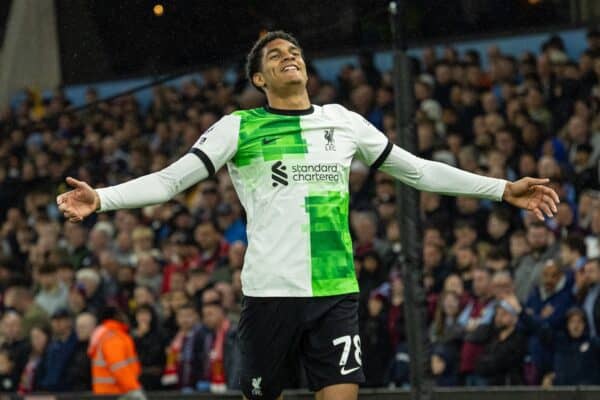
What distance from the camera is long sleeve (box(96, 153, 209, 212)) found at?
6422 mm

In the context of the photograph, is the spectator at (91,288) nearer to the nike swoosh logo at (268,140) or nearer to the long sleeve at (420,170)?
the long sleeve at (420,170)

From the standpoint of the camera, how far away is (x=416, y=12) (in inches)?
410

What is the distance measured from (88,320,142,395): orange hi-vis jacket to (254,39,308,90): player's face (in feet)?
18.7

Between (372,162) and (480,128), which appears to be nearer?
(372,162)

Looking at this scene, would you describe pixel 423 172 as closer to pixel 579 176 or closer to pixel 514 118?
pixel 579 176

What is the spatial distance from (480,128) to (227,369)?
10.8 feet

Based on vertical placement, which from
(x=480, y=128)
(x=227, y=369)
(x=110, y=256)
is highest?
(x=480, y=128)

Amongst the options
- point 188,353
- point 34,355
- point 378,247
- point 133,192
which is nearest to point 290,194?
point 133,192

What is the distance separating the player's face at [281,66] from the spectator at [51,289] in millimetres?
8463

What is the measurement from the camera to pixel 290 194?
666cm

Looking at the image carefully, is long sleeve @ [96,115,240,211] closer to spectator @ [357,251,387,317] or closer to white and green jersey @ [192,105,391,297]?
white and green jersey @ [192,105,391,297]

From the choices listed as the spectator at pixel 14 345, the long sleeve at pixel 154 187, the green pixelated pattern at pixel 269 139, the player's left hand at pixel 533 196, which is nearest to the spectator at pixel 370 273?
the spectator at pixel 14 345

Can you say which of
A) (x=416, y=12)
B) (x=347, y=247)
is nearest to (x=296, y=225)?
(x=347, y=247)

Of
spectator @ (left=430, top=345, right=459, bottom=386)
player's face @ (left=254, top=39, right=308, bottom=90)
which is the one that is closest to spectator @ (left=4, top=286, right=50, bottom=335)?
spectator @ (left=430, top=345, right=459, bottom=386)
